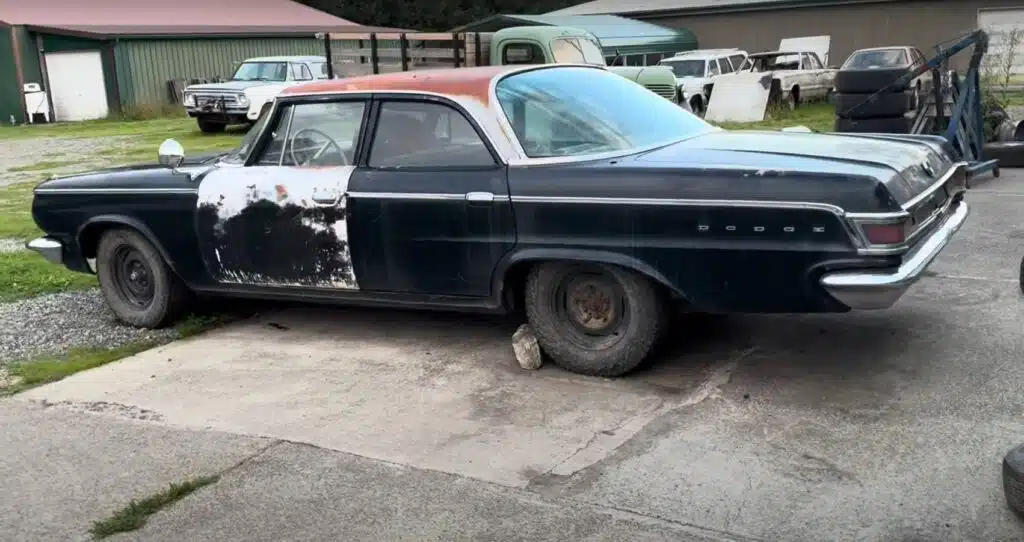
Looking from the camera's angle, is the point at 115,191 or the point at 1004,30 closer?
the point at 115,191

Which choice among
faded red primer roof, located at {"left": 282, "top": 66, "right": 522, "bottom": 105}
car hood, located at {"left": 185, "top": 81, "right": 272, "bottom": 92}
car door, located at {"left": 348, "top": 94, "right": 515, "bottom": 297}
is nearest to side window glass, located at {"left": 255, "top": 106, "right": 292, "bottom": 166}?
faded red primer roof, located at {"left": 282, "top": 66, "right": 522, "bottom": 105}

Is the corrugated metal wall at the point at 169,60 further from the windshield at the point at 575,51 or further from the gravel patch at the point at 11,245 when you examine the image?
the gravel patch at the point at 11,245

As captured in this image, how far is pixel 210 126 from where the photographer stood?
22.6 meters

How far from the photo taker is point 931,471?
3949 millimetres

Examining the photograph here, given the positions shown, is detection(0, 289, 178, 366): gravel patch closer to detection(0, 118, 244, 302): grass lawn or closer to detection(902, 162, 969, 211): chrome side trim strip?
detection(0, 118, 244, 302): grass lawn

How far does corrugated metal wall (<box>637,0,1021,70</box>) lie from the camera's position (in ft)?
87.4

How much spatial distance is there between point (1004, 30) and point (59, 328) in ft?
81.5

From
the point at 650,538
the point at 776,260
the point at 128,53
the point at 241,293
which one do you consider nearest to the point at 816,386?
the point at 776,260

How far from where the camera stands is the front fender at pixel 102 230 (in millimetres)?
6504

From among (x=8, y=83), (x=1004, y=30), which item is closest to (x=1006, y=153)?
(x=1004, y=30)

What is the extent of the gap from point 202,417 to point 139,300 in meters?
2.13

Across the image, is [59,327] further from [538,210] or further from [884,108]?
[884,108]

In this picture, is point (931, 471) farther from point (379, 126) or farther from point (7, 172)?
point (7, 172)

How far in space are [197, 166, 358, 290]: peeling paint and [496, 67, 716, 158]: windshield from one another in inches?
41.0
